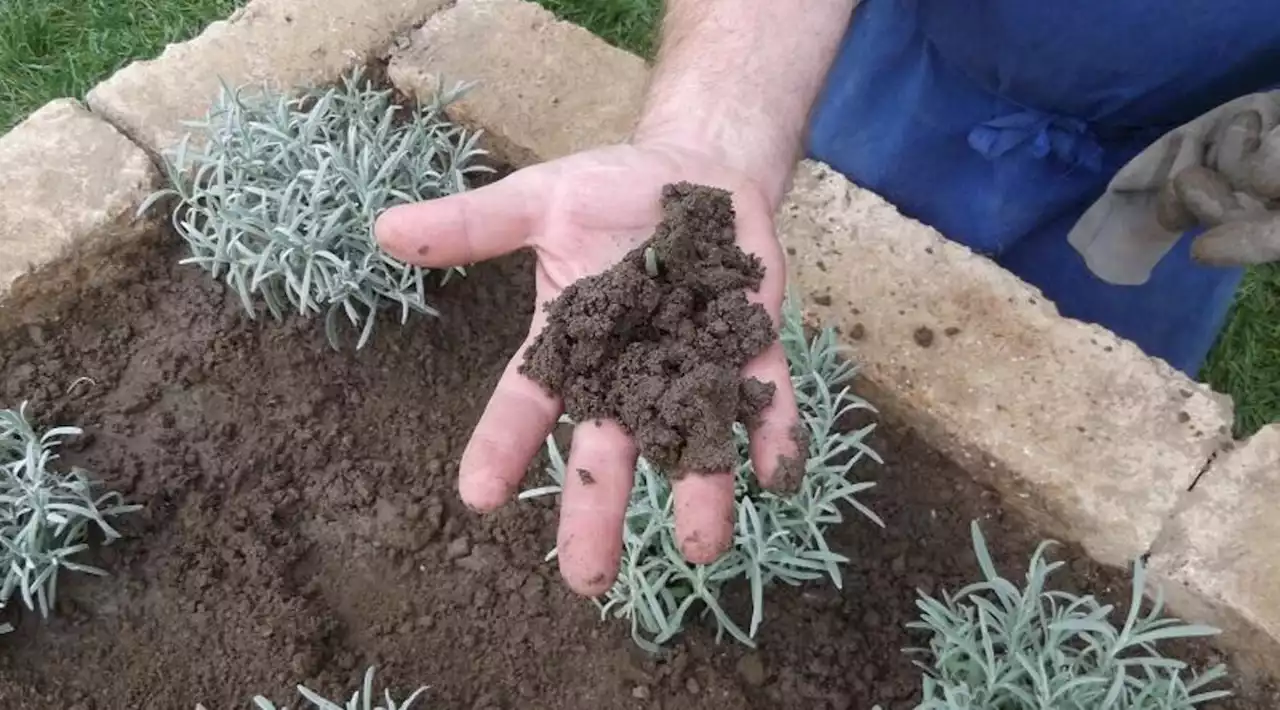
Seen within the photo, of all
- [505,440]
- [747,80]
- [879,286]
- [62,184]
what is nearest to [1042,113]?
[879,286]

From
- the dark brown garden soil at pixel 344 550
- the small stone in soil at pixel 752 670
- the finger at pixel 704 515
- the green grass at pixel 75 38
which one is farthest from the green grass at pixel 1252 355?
the green grass at pixel 75 38

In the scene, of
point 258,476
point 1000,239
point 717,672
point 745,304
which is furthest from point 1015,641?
point 258,476

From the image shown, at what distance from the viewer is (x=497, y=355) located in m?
2.07

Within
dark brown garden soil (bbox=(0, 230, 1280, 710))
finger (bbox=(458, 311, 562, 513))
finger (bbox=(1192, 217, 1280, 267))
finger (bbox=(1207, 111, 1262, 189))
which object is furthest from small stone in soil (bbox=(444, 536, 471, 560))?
finger (bbox=(1207, 111, 1262, 189))

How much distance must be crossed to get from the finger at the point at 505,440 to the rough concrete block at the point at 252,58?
1.02 metres

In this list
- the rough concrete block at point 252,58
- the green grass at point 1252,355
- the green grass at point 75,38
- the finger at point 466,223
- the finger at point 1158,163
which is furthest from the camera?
the green grass at point 75,38

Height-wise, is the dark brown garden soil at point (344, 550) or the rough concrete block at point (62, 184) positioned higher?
the rough concrete block at point (62, 184)

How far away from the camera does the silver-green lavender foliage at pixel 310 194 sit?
1.93 metres

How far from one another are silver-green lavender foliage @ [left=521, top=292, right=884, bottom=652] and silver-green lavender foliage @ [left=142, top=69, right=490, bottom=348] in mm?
520

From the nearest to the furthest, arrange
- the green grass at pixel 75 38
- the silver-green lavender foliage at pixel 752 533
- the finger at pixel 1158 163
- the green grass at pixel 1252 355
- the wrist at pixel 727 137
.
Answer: the silver-green lavender foliage at pixel 752 533 < the wrist at pixel 727 137 < the finger at pixel 1158 163 < the green grass at pixel 1252 355 < the green grass at pixel 75 38

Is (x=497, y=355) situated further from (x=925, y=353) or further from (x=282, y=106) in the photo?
(x=925, y=353)

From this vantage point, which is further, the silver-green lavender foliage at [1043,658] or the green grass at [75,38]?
the green grass at [75,38]

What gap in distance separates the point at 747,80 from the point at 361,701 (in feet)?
3.72

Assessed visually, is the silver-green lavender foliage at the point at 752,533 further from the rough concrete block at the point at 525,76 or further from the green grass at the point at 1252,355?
the green grass at the point at 1252,355
